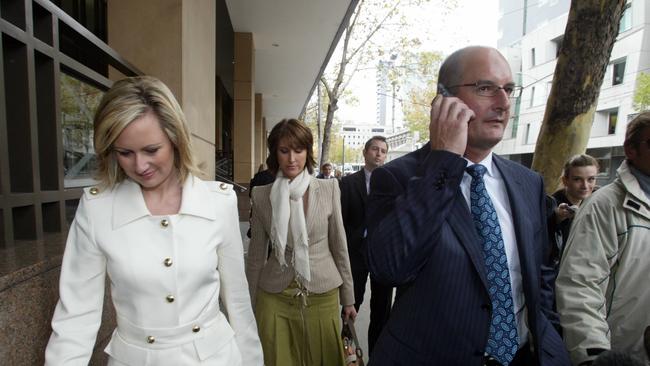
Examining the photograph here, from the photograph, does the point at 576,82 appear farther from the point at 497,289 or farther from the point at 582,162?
the point at 497,289

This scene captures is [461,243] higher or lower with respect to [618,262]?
higher

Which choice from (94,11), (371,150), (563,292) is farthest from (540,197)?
(94,11)

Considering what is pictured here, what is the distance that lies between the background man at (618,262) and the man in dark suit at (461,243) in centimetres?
33

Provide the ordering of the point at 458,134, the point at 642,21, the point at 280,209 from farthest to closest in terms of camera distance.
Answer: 1. the point at 642,21
2. the point at 280,209
3. the point at 458,134

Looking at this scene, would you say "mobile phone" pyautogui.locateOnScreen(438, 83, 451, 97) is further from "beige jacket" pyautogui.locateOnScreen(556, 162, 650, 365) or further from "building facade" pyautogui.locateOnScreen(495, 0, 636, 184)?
"building facade" pyautogui.locateOnScreen(495, 0, 636, 184)

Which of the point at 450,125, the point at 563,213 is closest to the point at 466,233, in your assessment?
the point at 450,125

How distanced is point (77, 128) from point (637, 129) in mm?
3339

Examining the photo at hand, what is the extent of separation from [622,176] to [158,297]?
7.19ft

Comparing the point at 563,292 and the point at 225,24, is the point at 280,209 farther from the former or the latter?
the point at 225,24

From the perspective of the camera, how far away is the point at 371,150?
489 cm

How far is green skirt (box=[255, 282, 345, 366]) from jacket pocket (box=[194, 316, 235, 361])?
117 cm

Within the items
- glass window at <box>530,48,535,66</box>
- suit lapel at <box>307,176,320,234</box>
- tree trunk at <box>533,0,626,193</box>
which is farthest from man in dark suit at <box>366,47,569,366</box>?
glass window at <box>530,48,535,66</box>

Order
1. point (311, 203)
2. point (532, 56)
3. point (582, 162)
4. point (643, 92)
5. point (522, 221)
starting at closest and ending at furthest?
point (522, 221) → point (311, 203) → point (582, 162) → point (643, 92) → point (532, 56)

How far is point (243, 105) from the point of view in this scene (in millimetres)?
11758
